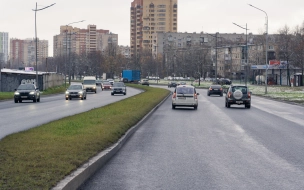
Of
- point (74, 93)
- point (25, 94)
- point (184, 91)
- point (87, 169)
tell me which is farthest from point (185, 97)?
point (87, 169)

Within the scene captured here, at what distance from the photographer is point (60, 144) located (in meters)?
13.4

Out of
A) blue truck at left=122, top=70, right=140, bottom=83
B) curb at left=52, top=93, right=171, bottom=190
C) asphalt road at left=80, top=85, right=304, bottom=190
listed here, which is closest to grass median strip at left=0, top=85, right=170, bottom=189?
curb at left=52, top=93, right=171, bottom=190

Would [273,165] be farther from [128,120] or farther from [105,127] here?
[128,120]

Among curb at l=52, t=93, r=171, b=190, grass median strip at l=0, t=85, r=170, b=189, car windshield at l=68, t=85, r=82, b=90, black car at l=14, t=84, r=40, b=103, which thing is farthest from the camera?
car windshield at l=68, t=85, r=82, b=90

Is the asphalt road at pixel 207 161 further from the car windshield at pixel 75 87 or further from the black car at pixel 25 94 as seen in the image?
the car windshield at pixel 75 87

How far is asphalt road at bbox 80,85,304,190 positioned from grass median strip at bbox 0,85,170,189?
2.01 ft

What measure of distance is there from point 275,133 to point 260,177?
9.61 m

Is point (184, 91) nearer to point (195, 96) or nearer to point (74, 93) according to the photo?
point (195, 96)

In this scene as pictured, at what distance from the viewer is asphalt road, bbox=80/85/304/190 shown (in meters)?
9.92

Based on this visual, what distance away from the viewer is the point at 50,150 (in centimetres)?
1231

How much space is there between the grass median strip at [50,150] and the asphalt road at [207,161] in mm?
612

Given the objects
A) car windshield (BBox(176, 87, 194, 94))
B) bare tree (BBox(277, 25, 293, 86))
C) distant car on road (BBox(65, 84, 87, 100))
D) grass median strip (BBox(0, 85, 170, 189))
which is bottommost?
grass median strip (BBox(0, 85, 170, 189))

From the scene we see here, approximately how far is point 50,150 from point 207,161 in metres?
3.63

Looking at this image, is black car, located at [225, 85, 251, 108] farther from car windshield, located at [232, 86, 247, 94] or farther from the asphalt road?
the asphalt road
